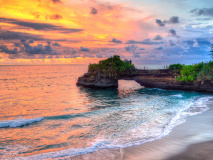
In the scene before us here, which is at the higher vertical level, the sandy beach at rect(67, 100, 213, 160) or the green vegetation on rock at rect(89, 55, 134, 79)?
the green vegetation on rock at rect(89, 55, 134, 79)

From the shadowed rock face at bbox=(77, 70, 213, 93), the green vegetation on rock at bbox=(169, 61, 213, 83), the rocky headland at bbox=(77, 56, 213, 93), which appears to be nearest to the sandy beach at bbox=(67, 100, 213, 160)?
the green vegetation on rock at bbox=(169, 61, 213, 83)

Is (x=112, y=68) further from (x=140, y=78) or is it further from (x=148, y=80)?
(x=148, y=80)

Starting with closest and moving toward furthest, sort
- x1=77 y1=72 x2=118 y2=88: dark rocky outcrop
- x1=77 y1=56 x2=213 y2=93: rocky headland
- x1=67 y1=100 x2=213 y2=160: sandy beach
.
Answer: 1. x1=67 y1=100 x2=213 y2=160: sandy beach
2. x1=77 y1=56 x2=213 y2=93: rocky headland
3. x1=77 y1=72 x2=118 y2=88: dark rocky outcrop

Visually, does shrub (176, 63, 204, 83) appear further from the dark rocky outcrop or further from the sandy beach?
Answer: the sandy beach

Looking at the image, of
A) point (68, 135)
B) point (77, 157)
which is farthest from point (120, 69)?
point (77, 157)

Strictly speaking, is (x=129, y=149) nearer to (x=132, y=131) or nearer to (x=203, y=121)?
(x=132, y=131)

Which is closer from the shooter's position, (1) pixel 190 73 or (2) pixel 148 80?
(1) pixel 190 73

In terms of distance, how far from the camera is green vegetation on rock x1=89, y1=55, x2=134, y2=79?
50.5 meters

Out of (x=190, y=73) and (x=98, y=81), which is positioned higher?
(x=190, y=73)

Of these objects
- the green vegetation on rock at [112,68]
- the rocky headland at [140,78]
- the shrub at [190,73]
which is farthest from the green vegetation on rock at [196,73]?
the green vegetation on rock at [112,68]

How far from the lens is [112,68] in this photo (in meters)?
50.9

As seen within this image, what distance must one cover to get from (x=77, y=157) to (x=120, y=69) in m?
43.0

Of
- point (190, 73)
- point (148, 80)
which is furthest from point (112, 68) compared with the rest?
point (190, 73)

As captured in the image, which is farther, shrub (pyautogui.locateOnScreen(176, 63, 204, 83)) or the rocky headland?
the rocky headland
